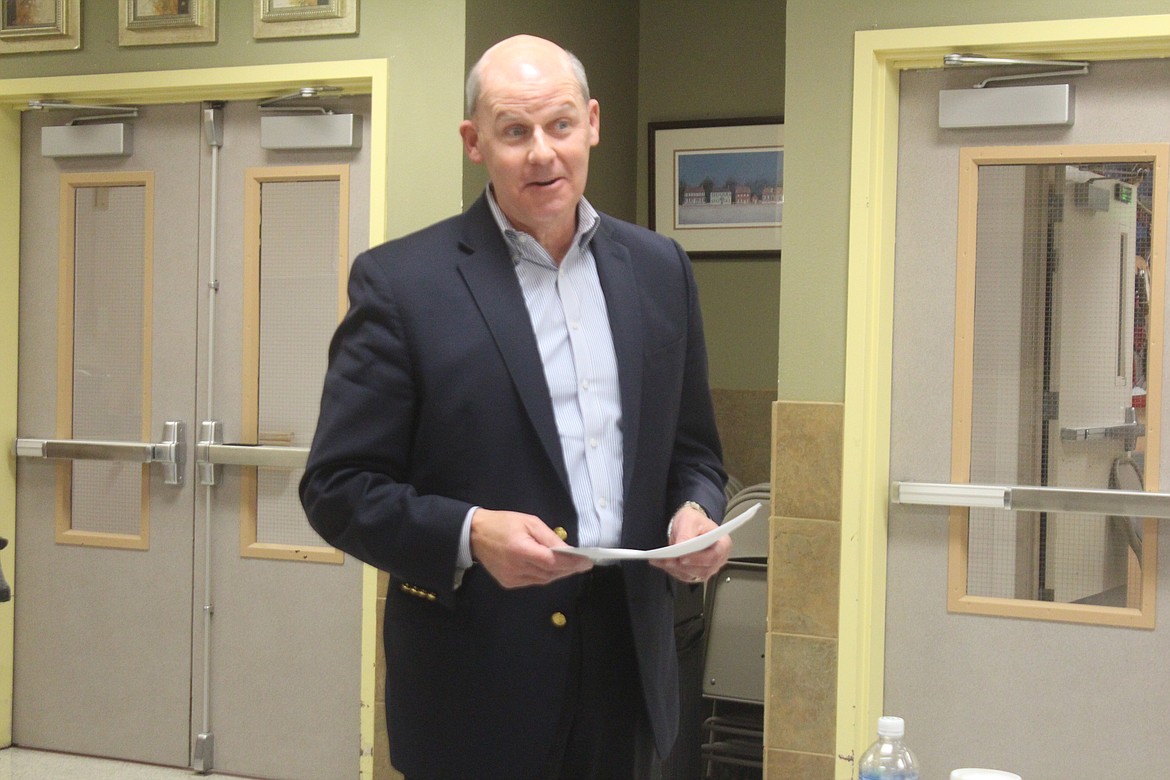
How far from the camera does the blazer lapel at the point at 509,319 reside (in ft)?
5.22

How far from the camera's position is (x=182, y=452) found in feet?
12.3

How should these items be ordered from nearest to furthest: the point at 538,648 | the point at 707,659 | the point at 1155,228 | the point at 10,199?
the point at 538,648
the point at 1155,228
the point at 707,659
the point at 10,199

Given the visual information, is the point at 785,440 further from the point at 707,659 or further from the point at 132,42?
the point at 132,42

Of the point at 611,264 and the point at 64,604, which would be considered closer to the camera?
the point at 611,264

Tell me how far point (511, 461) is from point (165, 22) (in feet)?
8.28

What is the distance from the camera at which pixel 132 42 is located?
11.8 feet

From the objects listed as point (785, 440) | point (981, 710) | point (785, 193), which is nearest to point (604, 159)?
point (785, 193)

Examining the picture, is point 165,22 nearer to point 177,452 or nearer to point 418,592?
point 177,452

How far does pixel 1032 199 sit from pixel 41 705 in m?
3.37

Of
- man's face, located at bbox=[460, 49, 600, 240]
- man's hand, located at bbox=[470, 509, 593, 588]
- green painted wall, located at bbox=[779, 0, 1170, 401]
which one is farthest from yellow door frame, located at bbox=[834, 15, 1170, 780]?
man's hand, located at bbox=[470, 509, 593, 588]

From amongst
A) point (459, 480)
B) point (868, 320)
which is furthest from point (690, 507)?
point (868, 320)

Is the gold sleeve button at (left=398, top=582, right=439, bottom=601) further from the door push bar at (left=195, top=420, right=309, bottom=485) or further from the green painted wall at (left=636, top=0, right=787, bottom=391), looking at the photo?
the green painted wall at (left=636, top=0, right=787, bottom=391)

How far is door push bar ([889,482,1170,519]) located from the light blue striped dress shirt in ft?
5.47

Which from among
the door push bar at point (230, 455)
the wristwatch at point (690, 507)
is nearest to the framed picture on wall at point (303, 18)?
the door push bar at point (230, 455)
